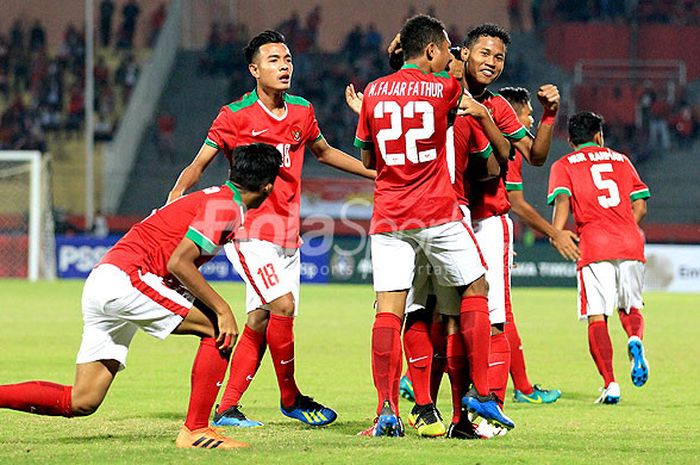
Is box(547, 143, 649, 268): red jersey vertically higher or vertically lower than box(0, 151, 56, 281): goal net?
higher

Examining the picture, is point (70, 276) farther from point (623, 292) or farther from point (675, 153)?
point (623, 292)

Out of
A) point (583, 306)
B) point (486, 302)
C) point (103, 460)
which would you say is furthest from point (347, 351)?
point (103, 460)

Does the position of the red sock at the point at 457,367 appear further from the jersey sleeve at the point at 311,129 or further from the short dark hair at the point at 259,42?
the short dark hair at the point at 259,42

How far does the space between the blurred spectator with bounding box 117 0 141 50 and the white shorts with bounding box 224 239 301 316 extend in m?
30.2

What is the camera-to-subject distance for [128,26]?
1480 inches

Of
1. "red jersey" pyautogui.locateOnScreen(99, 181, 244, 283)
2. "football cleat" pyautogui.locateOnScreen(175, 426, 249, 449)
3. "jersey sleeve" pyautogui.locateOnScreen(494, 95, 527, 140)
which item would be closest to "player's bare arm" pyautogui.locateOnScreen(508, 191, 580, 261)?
"jersey sleeve" pyautogui.locateOnScreen(494, 95, 527, 140)

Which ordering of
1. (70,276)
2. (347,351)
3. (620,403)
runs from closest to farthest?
(620,403) → (347,351) → (70,276)

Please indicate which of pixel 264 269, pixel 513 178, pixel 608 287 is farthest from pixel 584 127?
pixel 264 269

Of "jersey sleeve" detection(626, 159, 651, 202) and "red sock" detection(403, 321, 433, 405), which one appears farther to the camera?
"jersey sleeve" detection(626, 159, 651, 202)

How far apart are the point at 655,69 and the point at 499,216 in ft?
95.4

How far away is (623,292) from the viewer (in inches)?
422

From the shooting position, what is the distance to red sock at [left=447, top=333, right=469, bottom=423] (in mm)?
7570

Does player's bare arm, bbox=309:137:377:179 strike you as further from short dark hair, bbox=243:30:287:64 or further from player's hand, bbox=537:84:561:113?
player's hand, bbox=537:84:561:113

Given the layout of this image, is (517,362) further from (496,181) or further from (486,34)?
(486,34)
